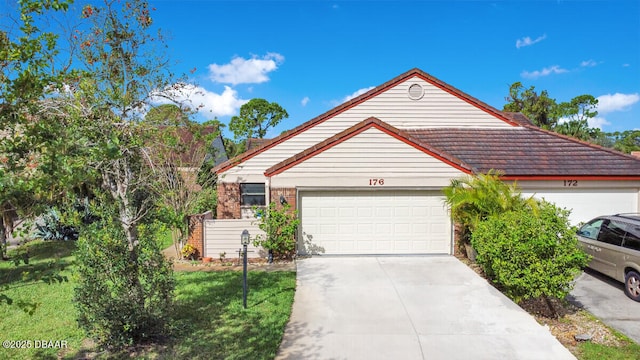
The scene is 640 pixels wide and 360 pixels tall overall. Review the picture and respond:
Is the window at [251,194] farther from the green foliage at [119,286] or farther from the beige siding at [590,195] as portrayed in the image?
the beige siding at [590,195]

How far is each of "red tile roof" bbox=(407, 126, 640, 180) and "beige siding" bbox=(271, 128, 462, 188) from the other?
2.47ft

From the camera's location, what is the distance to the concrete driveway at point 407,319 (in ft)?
17.6

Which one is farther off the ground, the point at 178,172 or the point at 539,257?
the point at 178,172

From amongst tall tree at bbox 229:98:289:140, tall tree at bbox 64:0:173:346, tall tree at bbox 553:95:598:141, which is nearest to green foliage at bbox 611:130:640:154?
tall tree at bbox 553:95:598:141

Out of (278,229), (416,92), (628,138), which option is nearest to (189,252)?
(278,229)

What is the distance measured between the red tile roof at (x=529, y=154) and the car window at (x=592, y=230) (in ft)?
7.89

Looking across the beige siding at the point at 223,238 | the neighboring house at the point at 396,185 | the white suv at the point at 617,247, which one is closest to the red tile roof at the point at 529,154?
the neighboring house at the point at 396,185

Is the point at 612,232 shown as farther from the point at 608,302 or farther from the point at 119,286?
the point at 119,286

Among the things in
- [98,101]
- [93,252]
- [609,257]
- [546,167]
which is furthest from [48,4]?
[546,167]

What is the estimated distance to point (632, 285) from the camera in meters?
7.41

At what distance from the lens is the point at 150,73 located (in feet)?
24.3

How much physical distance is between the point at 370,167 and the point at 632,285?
659 centimetres

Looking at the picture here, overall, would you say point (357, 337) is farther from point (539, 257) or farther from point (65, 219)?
point (65, 219)

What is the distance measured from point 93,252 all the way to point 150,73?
13.2ft
